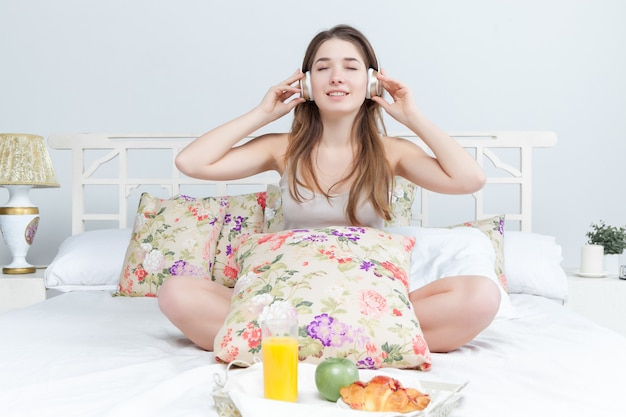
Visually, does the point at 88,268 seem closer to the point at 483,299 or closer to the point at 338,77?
the point at 338,77

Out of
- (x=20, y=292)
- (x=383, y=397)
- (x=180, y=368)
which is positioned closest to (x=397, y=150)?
(x=180, y=368)

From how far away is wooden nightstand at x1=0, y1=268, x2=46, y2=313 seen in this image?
2.58 meters

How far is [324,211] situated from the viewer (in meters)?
1.74

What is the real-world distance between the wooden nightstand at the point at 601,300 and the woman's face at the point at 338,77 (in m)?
1.22

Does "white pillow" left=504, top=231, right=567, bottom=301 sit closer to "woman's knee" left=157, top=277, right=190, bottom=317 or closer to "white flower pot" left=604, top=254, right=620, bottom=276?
"white flower pot" left=604, top=254, right=620, bottom=276

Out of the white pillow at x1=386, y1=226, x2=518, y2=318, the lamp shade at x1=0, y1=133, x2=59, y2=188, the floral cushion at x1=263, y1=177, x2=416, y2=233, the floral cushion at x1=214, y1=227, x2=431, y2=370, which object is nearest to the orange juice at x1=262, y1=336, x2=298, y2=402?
the floral cushion at x1=214, y1=227, x2=431, y2=370

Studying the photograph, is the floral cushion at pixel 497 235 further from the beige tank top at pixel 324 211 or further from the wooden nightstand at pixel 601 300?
the beige tank top at pixel 324 211

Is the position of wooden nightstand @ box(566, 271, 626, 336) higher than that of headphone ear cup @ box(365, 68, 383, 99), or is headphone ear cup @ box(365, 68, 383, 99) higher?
headphone ear cup @ box(365, 68, 383, 99)

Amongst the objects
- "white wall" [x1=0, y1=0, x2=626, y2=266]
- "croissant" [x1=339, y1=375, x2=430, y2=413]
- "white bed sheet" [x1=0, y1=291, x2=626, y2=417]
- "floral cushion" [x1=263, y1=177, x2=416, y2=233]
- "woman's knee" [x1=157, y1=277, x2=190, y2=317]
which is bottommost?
"white bed sheet" [x1=0, y1=291, x2=626, y2=417]

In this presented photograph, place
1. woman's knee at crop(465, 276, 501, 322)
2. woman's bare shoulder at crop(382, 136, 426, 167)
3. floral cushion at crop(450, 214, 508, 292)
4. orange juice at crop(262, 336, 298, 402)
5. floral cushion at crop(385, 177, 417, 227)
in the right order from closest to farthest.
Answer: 1. orange juice at crop(262, 336, 298, 402)
2. woman's knee at crop(465, 276, 501, 322)
3. woman's bare shoulder at crop(382, 136, 426, 167)
4. floral cushion at crop(450, 214, 508, 292)
5. floral cushion at crop(385, 177, 417, 227)

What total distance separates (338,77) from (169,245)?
0.90 m

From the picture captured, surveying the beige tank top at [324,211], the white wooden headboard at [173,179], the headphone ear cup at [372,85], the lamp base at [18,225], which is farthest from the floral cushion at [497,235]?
the lamp base at [18,225]

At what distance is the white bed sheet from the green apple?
10 cm

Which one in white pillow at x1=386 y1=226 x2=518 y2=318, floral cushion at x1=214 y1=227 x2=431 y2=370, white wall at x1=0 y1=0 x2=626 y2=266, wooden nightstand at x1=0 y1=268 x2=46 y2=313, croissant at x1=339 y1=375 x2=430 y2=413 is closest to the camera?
croissant at x1=339 y1=375 x2=430 y2=413
